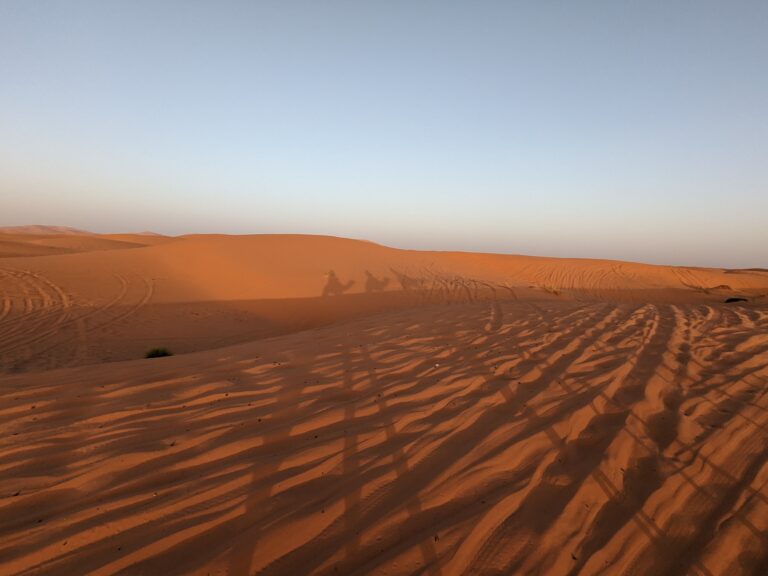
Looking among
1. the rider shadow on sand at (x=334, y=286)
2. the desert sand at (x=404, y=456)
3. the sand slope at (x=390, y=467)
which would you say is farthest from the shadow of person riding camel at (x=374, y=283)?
the sand slope at (x=390, y=467)

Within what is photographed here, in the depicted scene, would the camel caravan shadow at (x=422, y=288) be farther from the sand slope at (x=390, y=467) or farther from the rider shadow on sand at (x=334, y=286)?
the sand slope at (x=390, y=467)

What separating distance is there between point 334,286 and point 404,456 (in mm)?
13019

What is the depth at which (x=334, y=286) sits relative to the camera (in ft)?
51.3

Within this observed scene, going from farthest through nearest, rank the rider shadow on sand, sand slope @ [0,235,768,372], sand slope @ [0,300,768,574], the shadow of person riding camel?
the shadow of person riding camel < the rider shadow on sand < sand slope @ [0,235,768,372] < sand slope @ [0,300,768,574]

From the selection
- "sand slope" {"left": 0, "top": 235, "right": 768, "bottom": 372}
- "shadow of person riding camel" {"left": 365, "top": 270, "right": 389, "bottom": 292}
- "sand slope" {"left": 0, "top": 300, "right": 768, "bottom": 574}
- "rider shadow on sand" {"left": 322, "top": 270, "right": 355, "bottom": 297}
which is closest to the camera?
"sand slope" {"left": 0, "top": 300, "right": 768, "bottom": 574}

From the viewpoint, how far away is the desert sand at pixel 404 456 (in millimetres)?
2061

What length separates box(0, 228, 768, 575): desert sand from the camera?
206cm

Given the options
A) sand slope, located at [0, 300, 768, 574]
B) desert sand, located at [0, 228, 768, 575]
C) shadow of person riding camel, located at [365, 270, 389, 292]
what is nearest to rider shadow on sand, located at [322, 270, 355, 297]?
shadow of person riding camel, located at [365, 270, 389, 292]

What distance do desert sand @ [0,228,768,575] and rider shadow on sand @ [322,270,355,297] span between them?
7.82 meters

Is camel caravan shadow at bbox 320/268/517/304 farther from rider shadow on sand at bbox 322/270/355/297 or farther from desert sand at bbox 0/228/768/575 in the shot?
desert sand at bbox 0/228/768/575

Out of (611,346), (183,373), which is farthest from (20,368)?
(611,346)

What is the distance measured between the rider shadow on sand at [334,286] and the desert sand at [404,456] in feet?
25.6

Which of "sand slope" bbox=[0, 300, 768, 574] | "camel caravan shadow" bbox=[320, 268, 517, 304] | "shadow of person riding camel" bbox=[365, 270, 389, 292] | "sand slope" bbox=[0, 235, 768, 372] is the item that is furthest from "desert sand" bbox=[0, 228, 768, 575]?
"shadow of person riding camel" bbox=[365, 270, 389, 292]

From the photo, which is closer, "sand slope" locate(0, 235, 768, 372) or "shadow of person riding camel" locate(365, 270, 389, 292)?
"sand slope" locate(0, 235, 768, 372)
